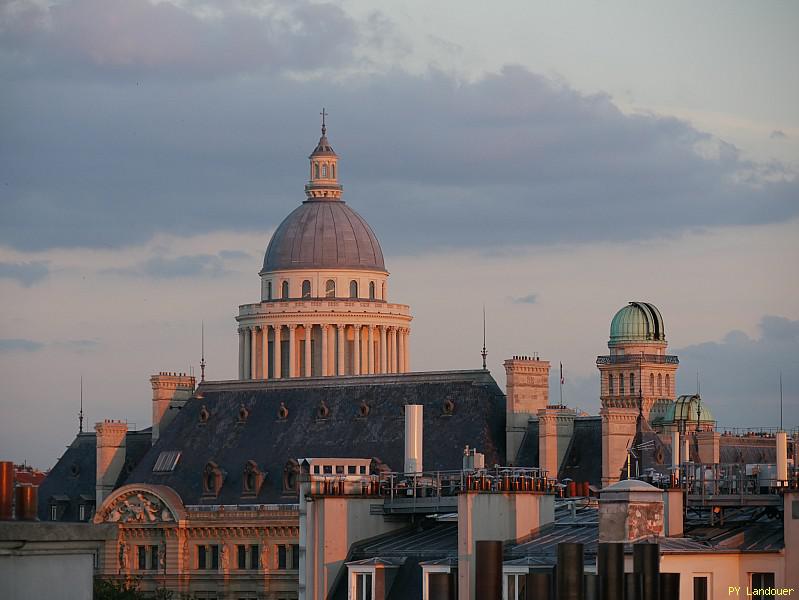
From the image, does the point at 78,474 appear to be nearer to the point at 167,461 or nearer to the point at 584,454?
the point at 167,461

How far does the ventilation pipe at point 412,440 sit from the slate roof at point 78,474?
80.1 meters

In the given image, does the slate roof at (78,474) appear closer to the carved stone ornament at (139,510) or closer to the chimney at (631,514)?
the carved stone ornament at (139,510)

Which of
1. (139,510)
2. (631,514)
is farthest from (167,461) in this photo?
(631,514)

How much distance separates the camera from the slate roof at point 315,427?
159 metres

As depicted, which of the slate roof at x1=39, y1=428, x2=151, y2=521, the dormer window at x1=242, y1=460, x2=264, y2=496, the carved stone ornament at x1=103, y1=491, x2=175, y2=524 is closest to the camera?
the dormer window at x1=242, y1=460, x2=264, y2=496

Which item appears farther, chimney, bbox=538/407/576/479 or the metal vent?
the metal vent

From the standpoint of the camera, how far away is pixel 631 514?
212 ft

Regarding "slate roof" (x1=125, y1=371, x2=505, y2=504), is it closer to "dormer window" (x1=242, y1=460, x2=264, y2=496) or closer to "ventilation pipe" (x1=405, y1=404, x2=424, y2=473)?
"dormer window" (x1=242, y1=460, x2=264, y2=496)

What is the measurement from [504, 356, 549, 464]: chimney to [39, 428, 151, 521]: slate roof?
31.7 m

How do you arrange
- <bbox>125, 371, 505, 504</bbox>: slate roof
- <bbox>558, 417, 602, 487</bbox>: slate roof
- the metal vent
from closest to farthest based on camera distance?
<bbox>558, 417, 602, 487</bbox>: slate roof < <bbox>125, 371, 505, 504</bbox>: slate roof < the metal vent

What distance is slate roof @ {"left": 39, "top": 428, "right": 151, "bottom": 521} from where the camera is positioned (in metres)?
176

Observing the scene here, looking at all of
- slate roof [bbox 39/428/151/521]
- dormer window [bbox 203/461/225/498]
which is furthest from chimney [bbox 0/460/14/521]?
slate roof [bbox 39/428/151/521]

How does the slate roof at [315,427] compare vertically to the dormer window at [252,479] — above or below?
above

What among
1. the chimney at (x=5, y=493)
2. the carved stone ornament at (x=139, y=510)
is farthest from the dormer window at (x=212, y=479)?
the chimney at (x=5, y=493)
